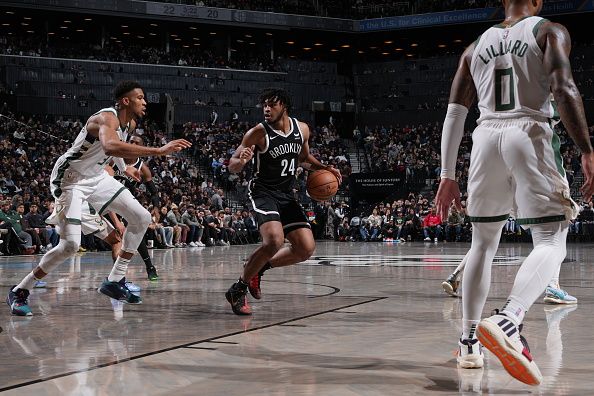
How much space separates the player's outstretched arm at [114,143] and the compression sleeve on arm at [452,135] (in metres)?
2.58

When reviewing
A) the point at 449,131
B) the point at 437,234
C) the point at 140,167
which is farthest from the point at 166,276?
the point at 437,234

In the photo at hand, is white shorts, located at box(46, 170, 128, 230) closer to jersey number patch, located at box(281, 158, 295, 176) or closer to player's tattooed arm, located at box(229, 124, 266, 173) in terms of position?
player's tattooed arm, located at box(229, 124, 266, 173)

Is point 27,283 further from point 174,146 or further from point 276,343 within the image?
point 276,343

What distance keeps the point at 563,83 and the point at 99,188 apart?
16.3 ft

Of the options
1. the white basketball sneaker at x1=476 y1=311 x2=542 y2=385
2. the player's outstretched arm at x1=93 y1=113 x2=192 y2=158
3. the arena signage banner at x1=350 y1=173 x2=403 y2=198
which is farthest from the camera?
the arena signage banner at x1=350 y1=173 x2=403 y2=198

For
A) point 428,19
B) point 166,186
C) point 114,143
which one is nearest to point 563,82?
point 114,143

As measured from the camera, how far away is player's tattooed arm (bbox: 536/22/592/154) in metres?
4.01

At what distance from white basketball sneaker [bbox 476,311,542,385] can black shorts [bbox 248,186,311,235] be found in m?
3.28

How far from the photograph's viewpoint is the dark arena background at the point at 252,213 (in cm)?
441

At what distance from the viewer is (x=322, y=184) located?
295 inches


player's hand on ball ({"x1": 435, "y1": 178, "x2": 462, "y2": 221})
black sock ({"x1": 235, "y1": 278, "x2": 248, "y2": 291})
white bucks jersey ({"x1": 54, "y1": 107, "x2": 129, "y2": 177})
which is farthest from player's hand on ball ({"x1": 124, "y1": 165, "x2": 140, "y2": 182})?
player's hand on ball ({"x1": 435, "y1": 178, "x2": 462, "y2": 221})

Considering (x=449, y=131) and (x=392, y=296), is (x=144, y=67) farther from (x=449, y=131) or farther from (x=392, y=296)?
(x=449, y=131)

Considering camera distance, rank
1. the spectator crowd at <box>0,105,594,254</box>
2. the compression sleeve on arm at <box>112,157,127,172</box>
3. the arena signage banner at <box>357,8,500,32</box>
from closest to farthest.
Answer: the compression sleeve on arm at <box>112,157,127,172</box>
the spectator crowd at <box>0,105,594,254</box>
the arena signage banner at <box>357,8,500,32</box>

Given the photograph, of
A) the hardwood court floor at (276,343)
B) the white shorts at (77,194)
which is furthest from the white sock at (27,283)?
the white shorts at (77,194)
